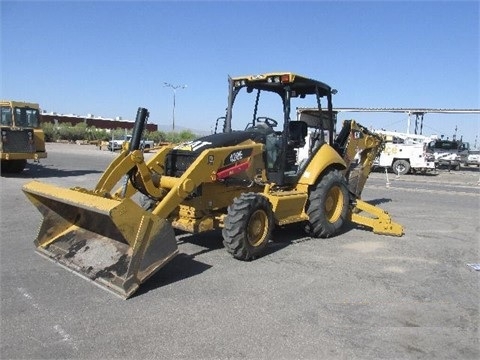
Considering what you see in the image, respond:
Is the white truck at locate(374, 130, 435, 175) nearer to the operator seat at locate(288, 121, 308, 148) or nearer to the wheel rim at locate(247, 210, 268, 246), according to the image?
the operator seat at locate(288, 121, 308, 148)

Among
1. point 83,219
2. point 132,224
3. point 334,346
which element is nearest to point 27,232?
point 83,219

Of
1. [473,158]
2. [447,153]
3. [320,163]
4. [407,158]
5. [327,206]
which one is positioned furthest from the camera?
[473,158]

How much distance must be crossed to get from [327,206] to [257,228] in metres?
2.20

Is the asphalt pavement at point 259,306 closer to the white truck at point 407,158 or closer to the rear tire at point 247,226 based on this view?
the rear tire at point 247,226

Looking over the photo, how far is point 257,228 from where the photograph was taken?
6477mm

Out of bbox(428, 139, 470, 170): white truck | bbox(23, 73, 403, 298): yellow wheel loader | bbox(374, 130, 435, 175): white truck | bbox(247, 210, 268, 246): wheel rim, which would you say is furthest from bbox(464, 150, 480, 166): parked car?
bbox(247, 210, 268, 246): wheel rim

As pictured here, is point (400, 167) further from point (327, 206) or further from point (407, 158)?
point (327, 206)

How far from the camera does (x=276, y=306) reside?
192 inches

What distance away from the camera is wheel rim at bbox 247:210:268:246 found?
6359 mm

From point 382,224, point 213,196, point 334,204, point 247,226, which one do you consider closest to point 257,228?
point 247,226

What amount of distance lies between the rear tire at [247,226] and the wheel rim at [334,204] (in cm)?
199

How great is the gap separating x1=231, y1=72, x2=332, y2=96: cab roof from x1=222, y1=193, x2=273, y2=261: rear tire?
2.10m

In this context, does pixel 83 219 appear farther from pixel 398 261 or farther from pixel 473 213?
pixel 473 213

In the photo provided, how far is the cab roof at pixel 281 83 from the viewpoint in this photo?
24.2ft
